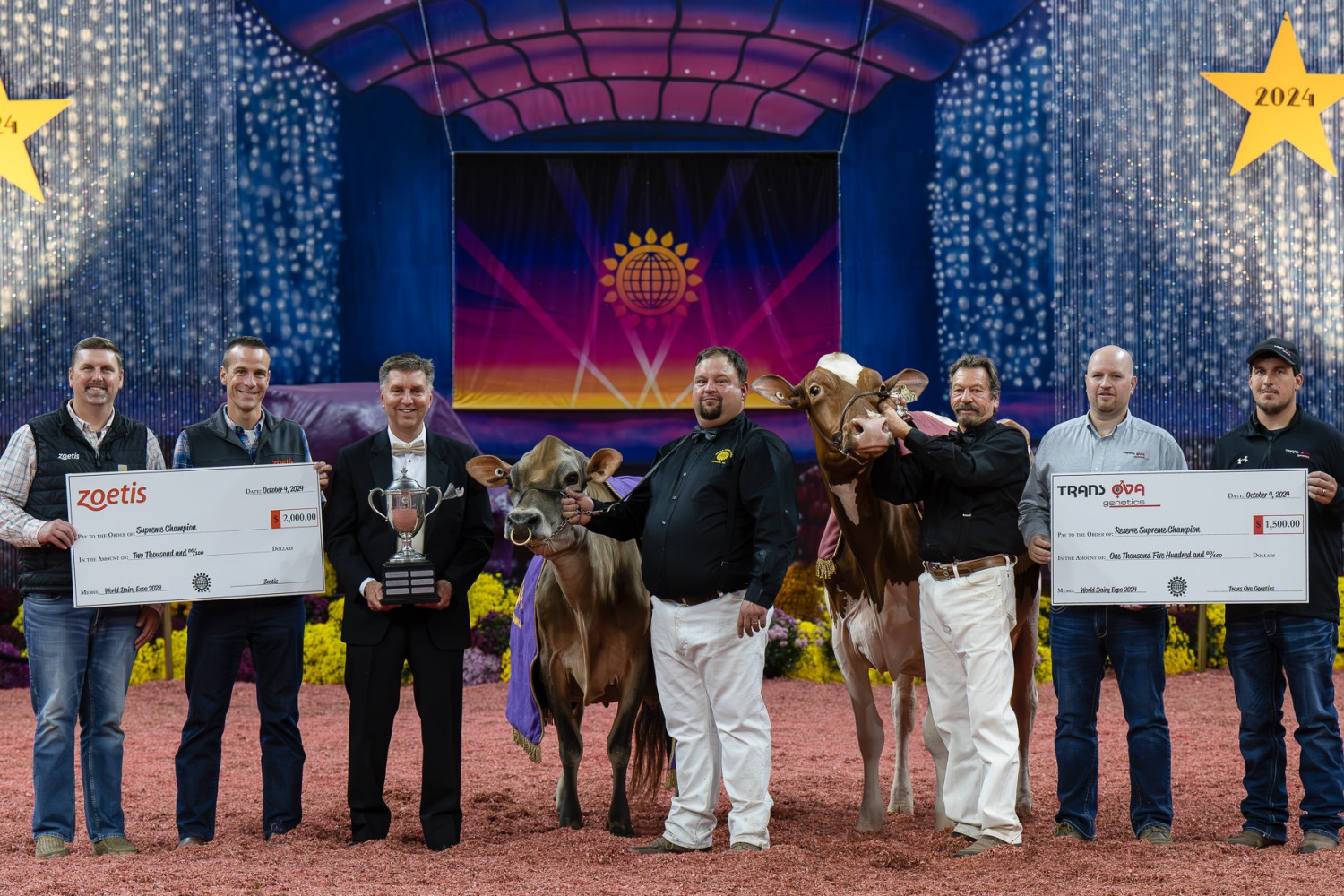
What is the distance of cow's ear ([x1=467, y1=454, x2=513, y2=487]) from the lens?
5.40 m

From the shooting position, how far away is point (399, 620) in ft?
17.7

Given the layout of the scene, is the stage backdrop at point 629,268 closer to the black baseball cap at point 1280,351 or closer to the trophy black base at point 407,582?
the black baseball cap at point 1280,351

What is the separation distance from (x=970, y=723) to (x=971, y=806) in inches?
14.7

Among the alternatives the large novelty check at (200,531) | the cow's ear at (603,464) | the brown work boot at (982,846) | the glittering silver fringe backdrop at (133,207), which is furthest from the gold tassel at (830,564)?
the glittering silver fringe backdrop at (133,207)

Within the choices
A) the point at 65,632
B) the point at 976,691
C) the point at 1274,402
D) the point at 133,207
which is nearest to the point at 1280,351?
the point at 1274,402

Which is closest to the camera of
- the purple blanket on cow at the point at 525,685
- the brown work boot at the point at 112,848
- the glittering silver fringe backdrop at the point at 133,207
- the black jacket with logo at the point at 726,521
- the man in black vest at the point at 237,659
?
the black jacket with logo at the point at 726,521

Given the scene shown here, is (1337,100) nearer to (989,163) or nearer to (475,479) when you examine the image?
(989,163)

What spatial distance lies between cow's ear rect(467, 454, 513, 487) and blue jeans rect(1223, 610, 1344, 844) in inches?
132

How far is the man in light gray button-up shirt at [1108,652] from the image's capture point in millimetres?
5273

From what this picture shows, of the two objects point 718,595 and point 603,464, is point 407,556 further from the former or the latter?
point 718,595

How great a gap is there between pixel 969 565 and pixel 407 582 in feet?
7.88

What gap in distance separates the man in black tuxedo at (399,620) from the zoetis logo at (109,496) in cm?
85

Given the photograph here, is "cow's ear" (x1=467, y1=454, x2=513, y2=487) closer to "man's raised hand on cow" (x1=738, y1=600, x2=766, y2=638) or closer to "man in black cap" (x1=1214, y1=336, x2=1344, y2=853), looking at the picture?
"man's raised hand on cow" (x1=738, y1=600, x2=766, y2=638)

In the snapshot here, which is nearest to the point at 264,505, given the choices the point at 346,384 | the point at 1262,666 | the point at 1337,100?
the point at 1262,666
